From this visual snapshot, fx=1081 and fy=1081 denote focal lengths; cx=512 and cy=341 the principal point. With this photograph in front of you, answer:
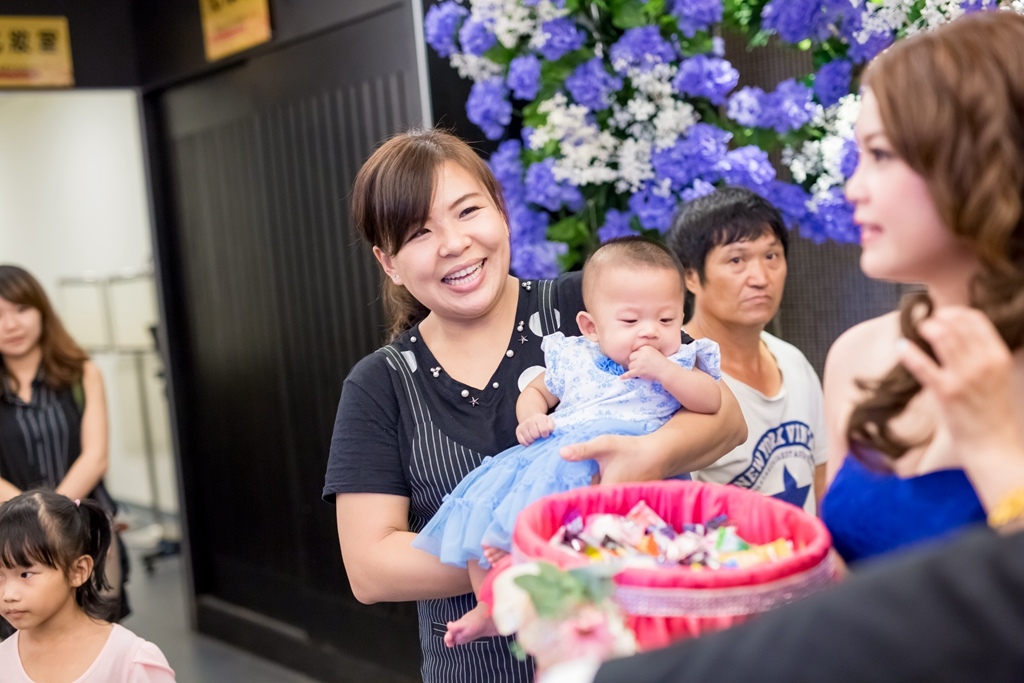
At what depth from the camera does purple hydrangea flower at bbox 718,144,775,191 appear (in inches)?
111

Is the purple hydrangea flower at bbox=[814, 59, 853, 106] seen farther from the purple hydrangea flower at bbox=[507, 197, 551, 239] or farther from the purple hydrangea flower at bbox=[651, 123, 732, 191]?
the purple hydrangea flower at bbox=[507, 197, 551, 239]

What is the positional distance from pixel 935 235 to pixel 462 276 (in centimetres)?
85

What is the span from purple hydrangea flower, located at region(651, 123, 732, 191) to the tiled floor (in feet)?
9.37

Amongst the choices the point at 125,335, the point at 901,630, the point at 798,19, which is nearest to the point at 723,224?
the point at 798,19

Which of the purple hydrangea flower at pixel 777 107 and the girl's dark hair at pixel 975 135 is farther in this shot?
the purple hydrangea flower at pixel 777 107

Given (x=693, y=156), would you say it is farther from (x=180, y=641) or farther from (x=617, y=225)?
(x=180, y=641)

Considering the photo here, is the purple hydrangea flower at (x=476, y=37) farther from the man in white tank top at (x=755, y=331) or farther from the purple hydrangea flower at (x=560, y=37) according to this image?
the man in white tank top at (x=755, y=331)

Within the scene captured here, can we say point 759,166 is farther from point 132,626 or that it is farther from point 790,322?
point 132,626

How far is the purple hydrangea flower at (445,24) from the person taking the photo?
10.4 ft

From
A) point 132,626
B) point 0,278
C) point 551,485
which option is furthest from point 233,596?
point 551,485

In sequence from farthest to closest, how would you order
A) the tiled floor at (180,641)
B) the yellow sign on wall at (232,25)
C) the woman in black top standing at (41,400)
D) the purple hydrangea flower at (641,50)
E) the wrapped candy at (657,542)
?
the tiled floor at (180,641) < the yellow sign on wall at (232,25) < the woman in black top standing at (41,400) < the purple hydrangea flower at (641,50) < the wrapped candy at (657,542)

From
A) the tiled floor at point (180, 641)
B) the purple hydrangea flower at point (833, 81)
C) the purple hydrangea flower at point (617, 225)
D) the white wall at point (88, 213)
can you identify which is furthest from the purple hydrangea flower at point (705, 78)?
Result: the white wall at point (88, 213)

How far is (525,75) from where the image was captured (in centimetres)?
298

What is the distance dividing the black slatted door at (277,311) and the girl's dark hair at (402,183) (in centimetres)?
197
